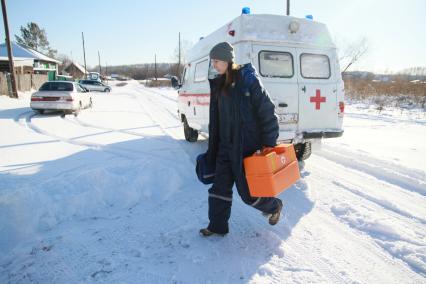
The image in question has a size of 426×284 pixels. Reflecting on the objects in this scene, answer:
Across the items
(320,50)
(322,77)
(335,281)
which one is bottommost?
(335,281)

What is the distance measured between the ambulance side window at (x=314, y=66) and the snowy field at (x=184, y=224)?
1.66 meters

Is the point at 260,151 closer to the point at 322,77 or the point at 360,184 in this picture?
the point at 360,184

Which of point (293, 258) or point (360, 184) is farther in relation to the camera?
point (360, 184)

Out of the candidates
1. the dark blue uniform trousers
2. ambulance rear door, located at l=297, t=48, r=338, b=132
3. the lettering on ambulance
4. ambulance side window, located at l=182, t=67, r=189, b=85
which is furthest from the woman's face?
ambulance side window, located at l=182, t=67, r=189, b=85

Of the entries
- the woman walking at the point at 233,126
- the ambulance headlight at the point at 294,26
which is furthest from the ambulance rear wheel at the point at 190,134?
the woman walking at the point at 233,126

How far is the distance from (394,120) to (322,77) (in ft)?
28.6

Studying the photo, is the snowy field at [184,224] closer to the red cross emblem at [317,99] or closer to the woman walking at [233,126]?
the woman walking at [233,126]

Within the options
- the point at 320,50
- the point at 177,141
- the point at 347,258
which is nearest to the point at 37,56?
the point at 177,141

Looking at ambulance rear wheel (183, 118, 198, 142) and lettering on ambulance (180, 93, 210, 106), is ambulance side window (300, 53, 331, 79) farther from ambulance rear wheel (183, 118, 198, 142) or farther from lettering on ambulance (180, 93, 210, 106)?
ambulance rear wheel (183, 118, 198, 142)

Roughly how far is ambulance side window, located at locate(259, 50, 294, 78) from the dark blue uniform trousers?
2.59 meters

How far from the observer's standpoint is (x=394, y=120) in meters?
12.3

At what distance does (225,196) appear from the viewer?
9.89 ft

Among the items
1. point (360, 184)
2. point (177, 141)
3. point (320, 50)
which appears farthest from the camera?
point (177, 141)

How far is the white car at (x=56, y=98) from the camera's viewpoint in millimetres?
12016
